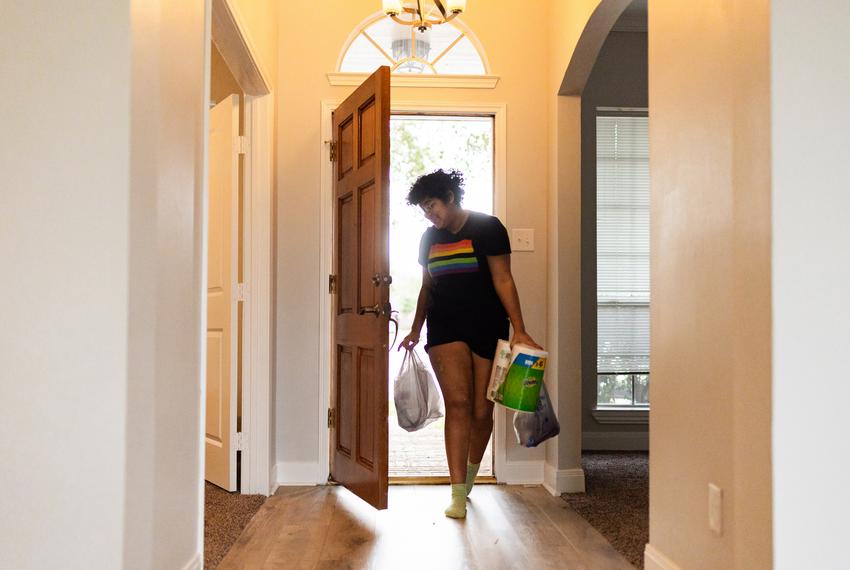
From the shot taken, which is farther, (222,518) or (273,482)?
(273,482)

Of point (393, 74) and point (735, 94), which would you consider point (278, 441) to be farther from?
point (735, 94)

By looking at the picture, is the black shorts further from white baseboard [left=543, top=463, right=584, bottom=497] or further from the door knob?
white baseboard [left=543, top=463, right=584, bottom=497]

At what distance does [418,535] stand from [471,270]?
1.18 metres

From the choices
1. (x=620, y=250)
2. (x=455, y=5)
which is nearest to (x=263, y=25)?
(x=455, y=5)

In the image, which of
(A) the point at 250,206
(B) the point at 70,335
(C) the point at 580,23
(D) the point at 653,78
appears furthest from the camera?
(A) the point at 250,206

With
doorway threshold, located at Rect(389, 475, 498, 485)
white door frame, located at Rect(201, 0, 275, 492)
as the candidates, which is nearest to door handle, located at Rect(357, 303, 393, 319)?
white door frame, located at Rect(201, 0, 275, 492)

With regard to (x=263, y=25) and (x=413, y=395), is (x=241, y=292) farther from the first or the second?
(x=263, y=25)

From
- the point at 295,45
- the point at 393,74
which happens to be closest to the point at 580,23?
the point at 393,74

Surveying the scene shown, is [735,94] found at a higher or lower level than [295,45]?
lower

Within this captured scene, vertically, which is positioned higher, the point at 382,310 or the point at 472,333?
the point at 382,310

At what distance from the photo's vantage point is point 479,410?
3.60m

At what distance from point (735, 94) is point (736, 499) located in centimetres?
93

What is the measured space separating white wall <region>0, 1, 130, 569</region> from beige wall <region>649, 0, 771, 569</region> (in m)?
1.35

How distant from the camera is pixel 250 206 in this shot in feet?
12.5
